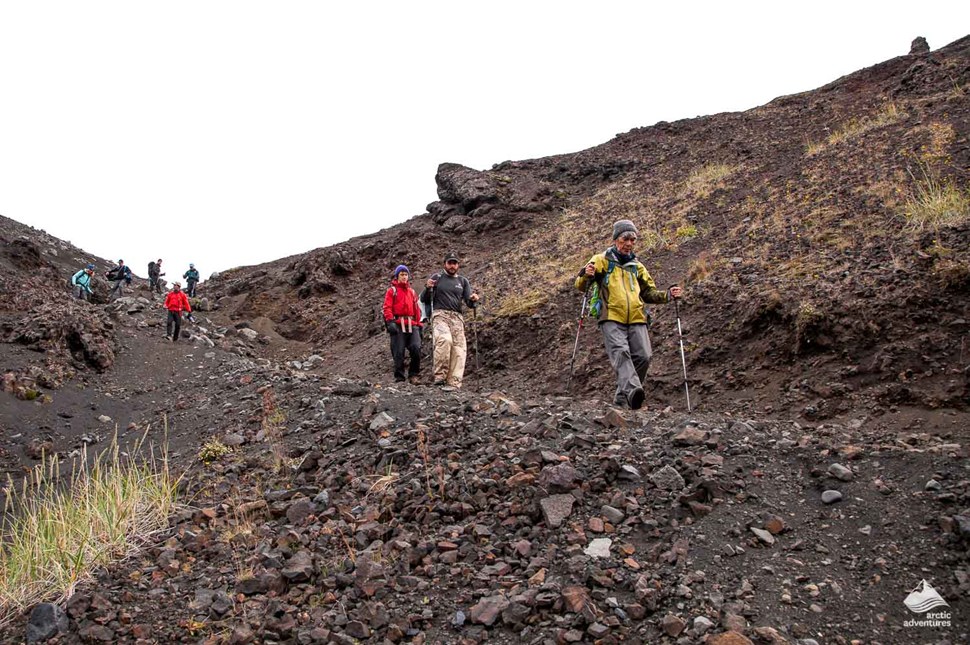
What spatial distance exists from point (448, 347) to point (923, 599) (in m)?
7.39

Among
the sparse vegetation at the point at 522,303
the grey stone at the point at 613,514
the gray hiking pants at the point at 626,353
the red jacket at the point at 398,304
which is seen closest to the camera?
the grey stone at the point at 613,514

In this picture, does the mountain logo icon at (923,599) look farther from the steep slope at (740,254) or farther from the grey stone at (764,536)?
the steep slope at (740,254)

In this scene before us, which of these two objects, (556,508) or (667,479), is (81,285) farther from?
(667,479)

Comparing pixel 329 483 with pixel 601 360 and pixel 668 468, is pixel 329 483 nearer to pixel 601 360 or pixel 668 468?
pixel 668 468

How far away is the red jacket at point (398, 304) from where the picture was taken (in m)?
9.95

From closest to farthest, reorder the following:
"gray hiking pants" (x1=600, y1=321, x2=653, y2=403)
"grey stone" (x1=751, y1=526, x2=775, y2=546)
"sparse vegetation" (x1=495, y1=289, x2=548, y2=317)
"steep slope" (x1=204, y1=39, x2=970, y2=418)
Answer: "grey stone" (x1=751, y1=526, x2=775, y2=546)
"gray hiking pants" (x1=600, y1=321, x2=653, y2=403)
"steep slope" (x1=204, y1=39, x2=970, y2=418)
"sparse vegetation" (x1=495, y1=289, x2=548, y2=317)

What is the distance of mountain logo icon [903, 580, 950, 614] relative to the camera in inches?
115

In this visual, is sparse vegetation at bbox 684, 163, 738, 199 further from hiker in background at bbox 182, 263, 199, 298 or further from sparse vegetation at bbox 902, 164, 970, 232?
hiker in background at bbox 182, 263, 199, 298

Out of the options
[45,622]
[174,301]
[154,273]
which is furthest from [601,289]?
[154,273]

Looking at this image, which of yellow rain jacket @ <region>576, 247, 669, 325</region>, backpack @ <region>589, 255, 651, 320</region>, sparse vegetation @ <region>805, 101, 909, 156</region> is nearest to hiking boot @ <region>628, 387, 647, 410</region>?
yellow rain jacket @ <region>576, 247, 669, 325</region>

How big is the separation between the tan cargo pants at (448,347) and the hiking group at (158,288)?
9.01 m

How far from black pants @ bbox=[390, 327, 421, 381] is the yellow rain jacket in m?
3.85

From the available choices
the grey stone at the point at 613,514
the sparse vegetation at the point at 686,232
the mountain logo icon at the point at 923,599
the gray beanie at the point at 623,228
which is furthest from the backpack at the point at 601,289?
the sparse vegetation at the point at 686,232

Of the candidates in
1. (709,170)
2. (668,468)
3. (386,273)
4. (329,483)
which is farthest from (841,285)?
(386,273)
